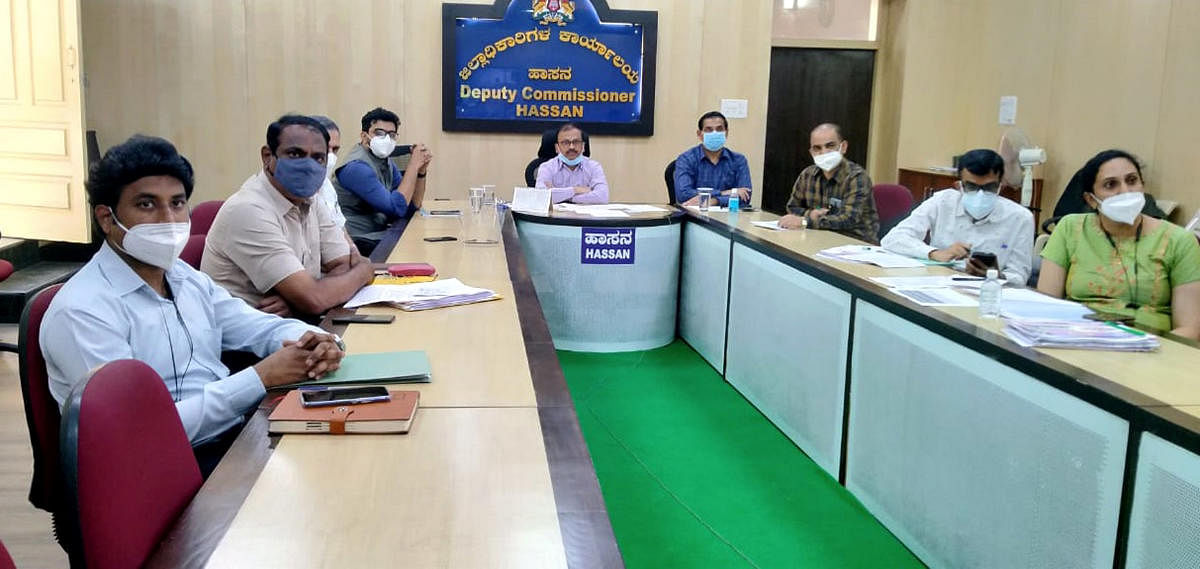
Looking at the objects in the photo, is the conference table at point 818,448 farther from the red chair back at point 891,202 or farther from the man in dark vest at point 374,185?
the red chair back at point 891,202

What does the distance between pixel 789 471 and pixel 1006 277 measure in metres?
1.19

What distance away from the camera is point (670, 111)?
24.0 feet

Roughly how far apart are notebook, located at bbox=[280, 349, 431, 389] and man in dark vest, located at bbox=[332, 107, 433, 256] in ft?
9.25

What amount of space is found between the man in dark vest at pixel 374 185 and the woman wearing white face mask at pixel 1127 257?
3145 mm

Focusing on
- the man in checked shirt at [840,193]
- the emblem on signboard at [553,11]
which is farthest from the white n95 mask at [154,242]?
the emblem on signboard at [553,11]

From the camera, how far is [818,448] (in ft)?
10.9

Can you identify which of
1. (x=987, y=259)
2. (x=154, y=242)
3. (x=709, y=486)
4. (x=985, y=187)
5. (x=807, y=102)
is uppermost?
(x=807, y=102)

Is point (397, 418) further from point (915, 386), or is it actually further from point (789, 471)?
point (789, 471)

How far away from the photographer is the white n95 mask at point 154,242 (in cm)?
183

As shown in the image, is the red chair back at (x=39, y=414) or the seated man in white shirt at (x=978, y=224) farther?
the seated man in white shirt at (x=978, y=224)

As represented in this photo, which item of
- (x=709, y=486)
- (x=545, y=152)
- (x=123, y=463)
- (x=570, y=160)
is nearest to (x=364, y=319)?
(x=123, y=463)

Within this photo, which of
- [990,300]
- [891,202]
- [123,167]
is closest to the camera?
[123,167]

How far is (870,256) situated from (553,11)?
4.22 m

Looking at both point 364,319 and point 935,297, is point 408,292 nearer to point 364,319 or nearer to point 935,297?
point 364,319
